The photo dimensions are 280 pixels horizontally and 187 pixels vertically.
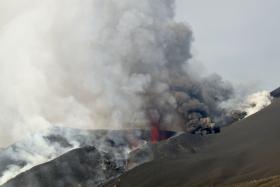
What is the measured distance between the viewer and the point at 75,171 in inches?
4407

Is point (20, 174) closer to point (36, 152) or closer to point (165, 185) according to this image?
point (36, 152)

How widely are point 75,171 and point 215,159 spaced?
2712 centimetres

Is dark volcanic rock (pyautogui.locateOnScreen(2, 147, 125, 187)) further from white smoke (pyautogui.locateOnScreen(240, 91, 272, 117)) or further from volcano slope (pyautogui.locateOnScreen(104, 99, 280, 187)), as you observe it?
white smoke (pyautogui.locateOnScreen(240, 91, 272, 117))

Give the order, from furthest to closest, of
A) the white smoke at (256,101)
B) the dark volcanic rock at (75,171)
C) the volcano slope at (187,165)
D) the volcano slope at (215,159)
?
1. the white smoke at (256,101)
2. the dark volcanic rock at (75,171)
3. the volcano slope at (187,165)
4. the volcano slope at (215,159)

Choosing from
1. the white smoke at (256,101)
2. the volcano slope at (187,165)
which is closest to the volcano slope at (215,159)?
the volcano slope at (187,165)

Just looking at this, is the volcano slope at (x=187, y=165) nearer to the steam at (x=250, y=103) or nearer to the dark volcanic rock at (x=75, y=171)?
the dark volcanic rock at (x=75, y=171)

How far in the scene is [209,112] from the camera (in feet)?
520

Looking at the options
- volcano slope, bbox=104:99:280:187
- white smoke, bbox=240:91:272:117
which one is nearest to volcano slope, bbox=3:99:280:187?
volcano slope, bbox=104:99:280:187

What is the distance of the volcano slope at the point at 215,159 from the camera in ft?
345

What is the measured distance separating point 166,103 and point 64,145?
34.0 meters

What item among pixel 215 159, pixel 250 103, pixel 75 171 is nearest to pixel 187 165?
pixel 215 159

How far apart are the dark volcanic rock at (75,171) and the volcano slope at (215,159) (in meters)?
6.10

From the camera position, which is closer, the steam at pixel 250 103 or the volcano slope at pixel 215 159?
the volcano slope at pixel 215 159

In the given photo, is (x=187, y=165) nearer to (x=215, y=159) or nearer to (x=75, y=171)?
(x=215, y=159)
